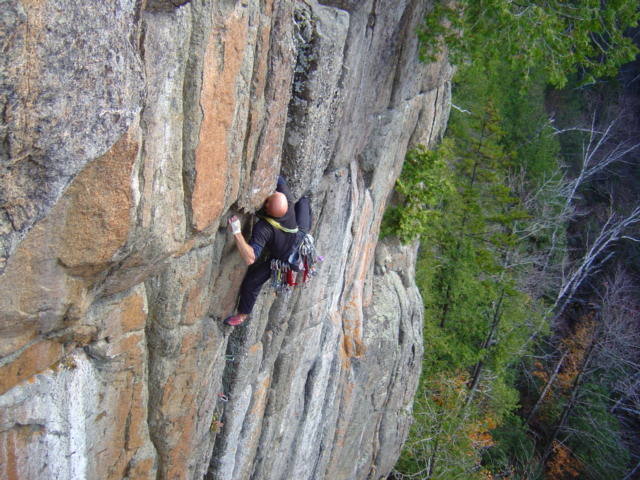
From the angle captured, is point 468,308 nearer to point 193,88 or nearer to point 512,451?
point 512,451

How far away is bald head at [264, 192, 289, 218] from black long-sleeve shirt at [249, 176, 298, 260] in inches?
4.9

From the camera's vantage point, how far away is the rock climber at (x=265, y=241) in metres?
5.27

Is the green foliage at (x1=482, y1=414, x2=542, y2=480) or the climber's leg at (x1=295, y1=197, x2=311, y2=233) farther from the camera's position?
the green foliage at (x1=482, y1=414, x2=542, y2=480)

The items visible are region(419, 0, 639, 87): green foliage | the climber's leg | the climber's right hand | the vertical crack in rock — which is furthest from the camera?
region(419, 0, 639, 87): green foliage

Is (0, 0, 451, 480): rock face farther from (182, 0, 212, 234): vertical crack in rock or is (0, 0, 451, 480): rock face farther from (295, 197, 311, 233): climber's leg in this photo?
(295, 197, 311, 233): climber's leg

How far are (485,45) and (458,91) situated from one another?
1280 cm

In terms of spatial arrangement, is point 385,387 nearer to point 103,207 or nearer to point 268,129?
point 268,129

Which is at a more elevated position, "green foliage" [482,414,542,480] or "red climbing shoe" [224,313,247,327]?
"red climbing shoe" [224,313,247,327]

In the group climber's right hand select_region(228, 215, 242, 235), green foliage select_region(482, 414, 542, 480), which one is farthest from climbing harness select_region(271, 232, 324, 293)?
green foliage select_region(482, 414, 542, 480)

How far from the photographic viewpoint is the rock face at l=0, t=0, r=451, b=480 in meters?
2.67

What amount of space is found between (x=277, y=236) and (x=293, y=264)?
40 centimetres

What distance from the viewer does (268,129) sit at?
4949mm

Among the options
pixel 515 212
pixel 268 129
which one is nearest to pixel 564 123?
pixel 515 212

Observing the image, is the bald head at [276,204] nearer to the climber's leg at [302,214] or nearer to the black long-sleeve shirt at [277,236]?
the black long-sleeve shirt at [277,236]
